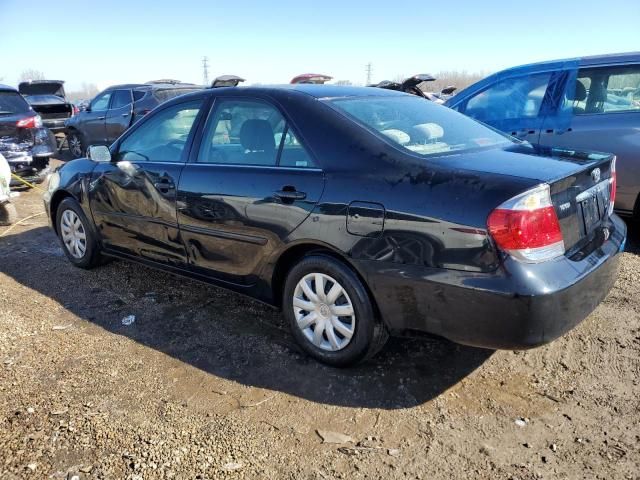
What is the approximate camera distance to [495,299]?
2.36 meters

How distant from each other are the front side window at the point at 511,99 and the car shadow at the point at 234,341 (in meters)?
3.19

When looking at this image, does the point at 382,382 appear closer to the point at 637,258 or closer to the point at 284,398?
the point at 284,398

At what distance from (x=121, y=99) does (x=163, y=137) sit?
8.12m

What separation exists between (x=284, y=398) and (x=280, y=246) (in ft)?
2.85

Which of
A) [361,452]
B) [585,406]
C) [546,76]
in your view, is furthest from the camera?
→ [546,76]

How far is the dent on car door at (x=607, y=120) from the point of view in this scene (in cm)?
479

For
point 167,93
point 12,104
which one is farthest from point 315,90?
point 167,93

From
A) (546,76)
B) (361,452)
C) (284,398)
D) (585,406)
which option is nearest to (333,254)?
(284,398)

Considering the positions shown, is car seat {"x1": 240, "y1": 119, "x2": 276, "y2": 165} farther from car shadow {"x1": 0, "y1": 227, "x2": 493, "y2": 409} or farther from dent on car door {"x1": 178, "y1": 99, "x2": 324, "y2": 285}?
car shadow {"x1": 0, "y1": 227, "x2": 493, "y2": 409}

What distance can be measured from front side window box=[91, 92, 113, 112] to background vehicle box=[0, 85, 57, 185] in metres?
3.29

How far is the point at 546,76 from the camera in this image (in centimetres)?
532

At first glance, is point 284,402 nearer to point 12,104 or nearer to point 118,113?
point 12,104

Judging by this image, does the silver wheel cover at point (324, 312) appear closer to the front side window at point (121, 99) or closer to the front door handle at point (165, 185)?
the front door handle at point (165, 185)

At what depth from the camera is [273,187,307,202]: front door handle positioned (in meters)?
2.95
